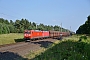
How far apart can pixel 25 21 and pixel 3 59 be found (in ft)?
416

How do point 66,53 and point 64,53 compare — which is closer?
point 66,53

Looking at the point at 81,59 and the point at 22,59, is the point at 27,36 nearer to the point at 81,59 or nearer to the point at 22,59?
the point at 22,59

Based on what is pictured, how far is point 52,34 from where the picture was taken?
72562 mm

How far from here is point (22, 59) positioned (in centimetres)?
1661

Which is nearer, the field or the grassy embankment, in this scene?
the grassy embankment

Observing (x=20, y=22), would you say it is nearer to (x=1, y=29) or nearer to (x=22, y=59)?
(x=1, y=29)

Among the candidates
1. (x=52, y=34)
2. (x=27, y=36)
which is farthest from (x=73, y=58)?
(x=52, y=34)

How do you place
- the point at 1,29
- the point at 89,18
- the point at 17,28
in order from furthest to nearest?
1. the point at 17,28
2. the point at 1,29
3. the point at 89,18

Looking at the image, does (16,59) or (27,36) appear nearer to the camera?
(16,59)

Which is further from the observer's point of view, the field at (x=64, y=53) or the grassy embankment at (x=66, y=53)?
the field at (x=64, y=53)

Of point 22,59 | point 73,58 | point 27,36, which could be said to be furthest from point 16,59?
point 27,36

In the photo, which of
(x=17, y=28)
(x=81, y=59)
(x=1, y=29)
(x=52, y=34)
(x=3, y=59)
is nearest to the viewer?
(x=81, y=59)

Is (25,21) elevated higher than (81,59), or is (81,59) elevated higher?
(25,21)

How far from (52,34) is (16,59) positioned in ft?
185
